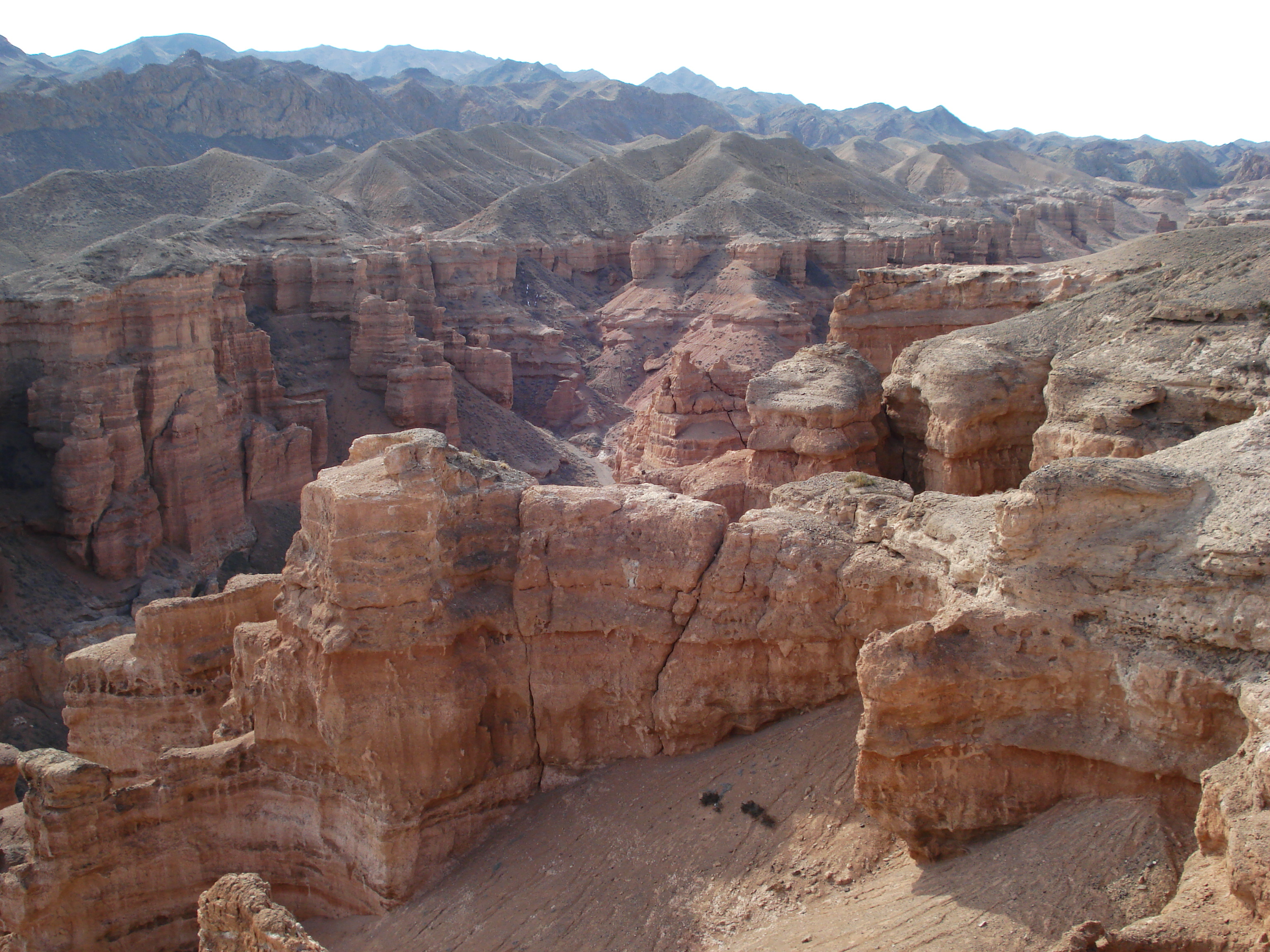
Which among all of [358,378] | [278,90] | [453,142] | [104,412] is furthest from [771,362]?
[278,90]

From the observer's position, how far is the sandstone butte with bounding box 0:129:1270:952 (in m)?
8.57

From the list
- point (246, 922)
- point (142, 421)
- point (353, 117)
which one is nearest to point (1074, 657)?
point (246, 922)

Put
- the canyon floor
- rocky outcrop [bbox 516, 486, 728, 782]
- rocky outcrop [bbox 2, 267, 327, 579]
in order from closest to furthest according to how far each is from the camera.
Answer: the canyon floor < rocky outcrop [bbox 516, 486, 728, 782] < rocky outcrop [bbox 2, 267, 327, 579]

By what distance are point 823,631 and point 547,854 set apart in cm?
375

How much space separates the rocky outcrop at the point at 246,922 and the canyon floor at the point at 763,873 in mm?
1767

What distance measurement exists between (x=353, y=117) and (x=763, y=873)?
11008 cm

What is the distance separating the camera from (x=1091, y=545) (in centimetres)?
895

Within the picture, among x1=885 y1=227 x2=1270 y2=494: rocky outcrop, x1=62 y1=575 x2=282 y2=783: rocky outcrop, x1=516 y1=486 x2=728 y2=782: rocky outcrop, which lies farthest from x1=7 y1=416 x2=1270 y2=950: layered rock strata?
x1=885 y1=227 x2=1270 y2=494: rocky outcrop

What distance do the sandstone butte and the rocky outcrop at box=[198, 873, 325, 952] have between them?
4cm

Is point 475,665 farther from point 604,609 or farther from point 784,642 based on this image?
point 784,642

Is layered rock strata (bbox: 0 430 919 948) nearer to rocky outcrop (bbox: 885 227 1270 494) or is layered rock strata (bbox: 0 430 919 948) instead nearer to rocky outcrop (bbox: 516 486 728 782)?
rocky outcrop (bbox: 516 486 728 782)

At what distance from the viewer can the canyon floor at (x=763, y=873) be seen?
27.0 feet

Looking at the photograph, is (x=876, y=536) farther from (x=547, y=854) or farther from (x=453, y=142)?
(x=453, y=142)

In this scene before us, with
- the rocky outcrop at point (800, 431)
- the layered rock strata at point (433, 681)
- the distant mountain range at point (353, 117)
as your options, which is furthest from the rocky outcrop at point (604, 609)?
the distant mountain range at point (353, 117)
